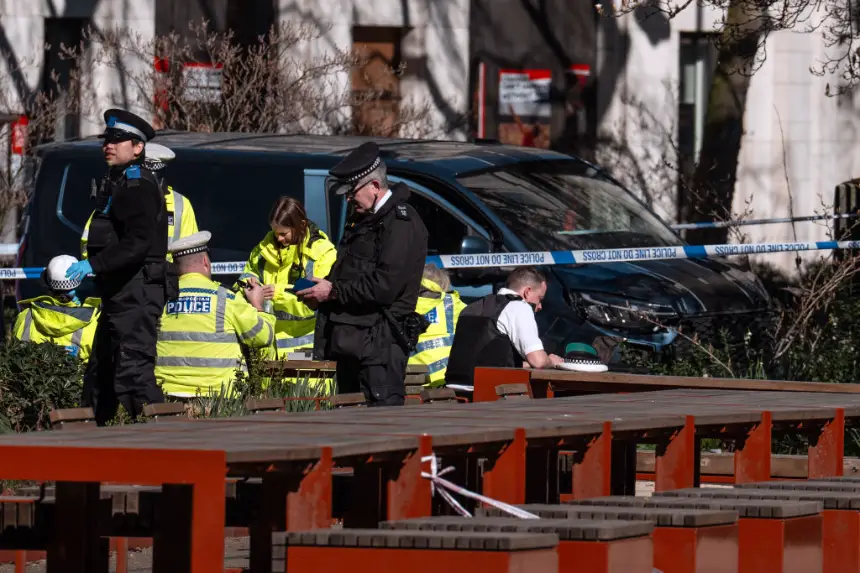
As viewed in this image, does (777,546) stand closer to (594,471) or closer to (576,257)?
(594,471)

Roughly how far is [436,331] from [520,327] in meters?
0.85

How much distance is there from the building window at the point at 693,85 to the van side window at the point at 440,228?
10.5 metres

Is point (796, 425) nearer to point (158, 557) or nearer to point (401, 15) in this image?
point (158, 557)

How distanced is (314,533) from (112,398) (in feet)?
14.6

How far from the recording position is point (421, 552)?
529cm

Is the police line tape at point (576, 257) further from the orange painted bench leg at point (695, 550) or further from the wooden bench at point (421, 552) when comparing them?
the wooden bench at point (421, 552)

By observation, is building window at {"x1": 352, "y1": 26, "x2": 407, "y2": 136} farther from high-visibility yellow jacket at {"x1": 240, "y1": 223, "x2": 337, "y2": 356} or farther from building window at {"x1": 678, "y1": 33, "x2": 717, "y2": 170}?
high-visibility yellow jacket at {"x1": 240, "y1": 223, "x2": 337, "y2": 356}

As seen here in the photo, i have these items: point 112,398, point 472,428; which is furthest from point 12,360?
point 472,428

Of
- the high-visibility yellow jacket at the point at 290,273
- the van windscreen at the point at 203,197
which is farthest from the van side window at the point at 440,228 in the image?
the high-visibility yellow jacket at the point at 290,273

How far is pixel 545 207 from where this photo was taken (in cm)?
1349

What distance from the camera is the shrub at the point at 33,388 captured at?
10.4 m

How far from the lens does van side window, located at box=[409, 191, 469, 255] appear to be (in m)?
13.1

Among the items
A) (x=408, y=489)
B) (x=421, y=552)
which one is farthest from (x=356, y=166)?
(x=421, y=552)

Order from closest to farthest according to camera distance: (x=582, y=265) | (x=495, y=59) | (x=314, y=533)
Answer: (x=314, y=533)
(x=582, y=265)
(x=495, y=59)
